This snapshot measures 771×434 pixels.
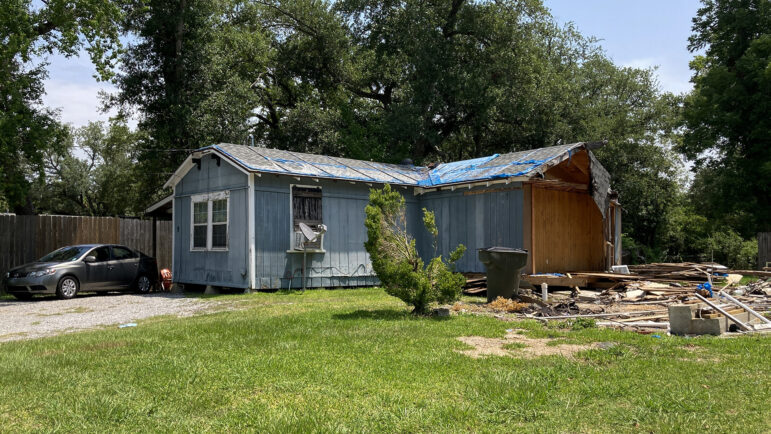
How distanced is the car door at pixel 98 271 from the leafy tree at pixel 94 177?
23.7 meters

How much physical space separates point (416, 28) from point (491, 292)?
1859cm

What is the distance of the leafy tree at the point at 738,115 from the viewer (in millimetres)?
24125

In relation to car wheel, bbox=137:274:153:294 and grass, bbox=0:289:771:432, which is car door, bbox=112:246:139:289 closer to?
car wheel, bbox=137:274:153:294

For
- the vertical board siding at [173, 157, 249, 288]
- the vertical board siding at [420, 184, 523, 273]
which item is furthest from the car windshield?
the vertical board siding at [420, 184, 523, 273]

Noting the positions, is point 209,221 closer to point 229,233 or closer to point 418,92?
point 229,233

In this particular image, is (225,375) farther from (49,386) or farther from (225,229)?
(225,229)

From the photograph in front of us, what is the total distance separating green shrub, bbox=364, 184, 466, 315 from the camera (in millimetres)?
8867

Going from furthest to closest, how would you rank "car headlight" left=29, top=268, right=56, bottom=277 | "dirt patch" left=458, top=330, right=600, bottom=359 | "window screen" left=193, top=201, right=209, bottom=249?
"window screen" left=193, top=201, right=209, bottom=249
"car headlight" left=29, top=268, right=56, bottom=277
"dirt patch" left=458, top=330, right=600, bottom=359

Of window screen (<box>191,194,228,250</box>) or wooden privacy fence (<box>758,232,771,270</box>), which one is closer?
window screen (<box>191,194,228,250</box>)

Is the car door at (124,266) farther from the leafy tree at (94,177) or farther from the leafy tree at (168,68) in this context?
the leafy tree at (94,177)

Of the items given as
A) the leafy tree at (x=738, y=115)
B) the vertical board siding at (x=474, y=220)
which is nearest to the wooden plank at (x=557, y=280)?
the vertical board siding at (x=474, y=220)

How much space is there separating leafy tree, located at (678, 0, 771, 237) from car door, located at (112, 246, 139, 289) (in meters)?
23.9

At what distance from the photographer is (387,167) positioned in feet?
62.1

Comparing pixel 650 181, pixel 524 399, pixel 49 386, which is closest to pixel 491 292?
pixel 524 399
